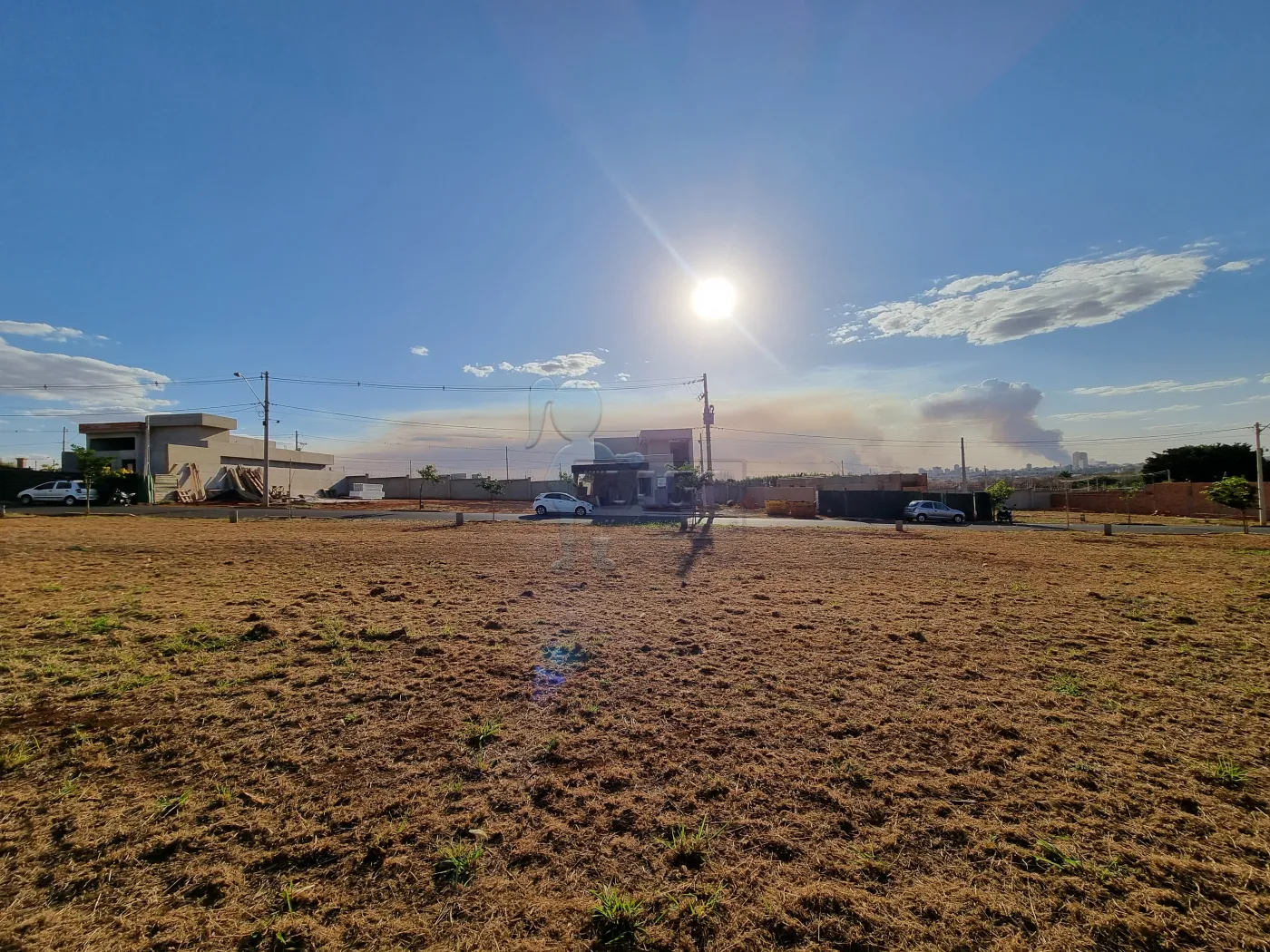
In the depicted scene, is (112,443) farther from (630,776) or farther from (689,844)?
(689,844)

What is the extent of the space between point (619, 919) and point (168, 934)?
5.50 feet

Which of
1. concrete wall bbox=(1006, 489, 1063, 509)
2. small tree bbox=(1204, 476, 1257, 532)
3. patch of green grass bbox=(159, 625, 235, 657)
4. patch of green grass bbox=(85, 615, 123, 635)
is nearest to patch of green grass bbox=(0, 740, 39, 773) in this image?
patch of green grass bbox=(159, 625, 235, 657)

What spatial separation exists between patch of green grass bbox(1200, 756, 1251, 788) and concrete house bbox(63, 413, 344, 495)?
53.4 metres

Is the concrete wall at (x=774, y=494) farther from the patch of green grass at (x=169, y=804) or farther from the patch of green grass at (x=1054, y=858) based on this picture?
the patch of green grass at (x=169, y=804)

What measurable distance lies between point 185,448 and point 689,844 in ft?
176

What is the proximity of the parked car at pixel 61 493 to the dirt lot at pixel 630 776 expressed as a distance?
36830mm

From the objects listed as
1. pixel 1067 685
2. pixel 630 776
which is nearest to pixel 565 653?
pixel 630 776

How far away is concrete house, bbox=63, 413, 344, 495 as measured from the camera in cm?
4219

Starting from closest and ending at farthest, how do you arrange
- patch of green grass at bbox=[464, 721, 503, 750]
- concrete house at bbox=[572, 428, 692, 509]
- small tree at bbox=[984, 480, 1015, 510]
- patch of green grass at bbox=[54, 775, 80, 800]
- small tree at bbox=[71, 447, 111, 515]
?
1. patch of green grass at bbox=[54, 775, 80, 800]
2. patch of green grass at bbox=[464, 721, 503, 750]
3. small tree at bbox=[71, 447, 111, 515]
4. small tree at bbox=[984, 480, 1015, 510]
5. concrete house at bbox=[572, 428, 692, 509]

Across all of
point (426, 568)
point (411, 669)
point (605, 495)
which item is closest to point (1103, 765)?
point (411, 669)

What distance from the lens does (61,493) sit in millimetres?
32344

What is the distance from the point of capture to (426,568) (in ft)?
33.4

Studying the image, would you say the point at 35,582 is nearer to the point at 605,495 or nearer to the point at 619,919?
the point at 619,919

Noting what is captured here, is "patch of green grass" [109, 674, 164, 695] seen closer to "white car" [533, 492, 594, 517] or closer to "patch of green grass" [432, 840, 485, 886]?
"patch of green grass" [432, 840, 485, 886]
